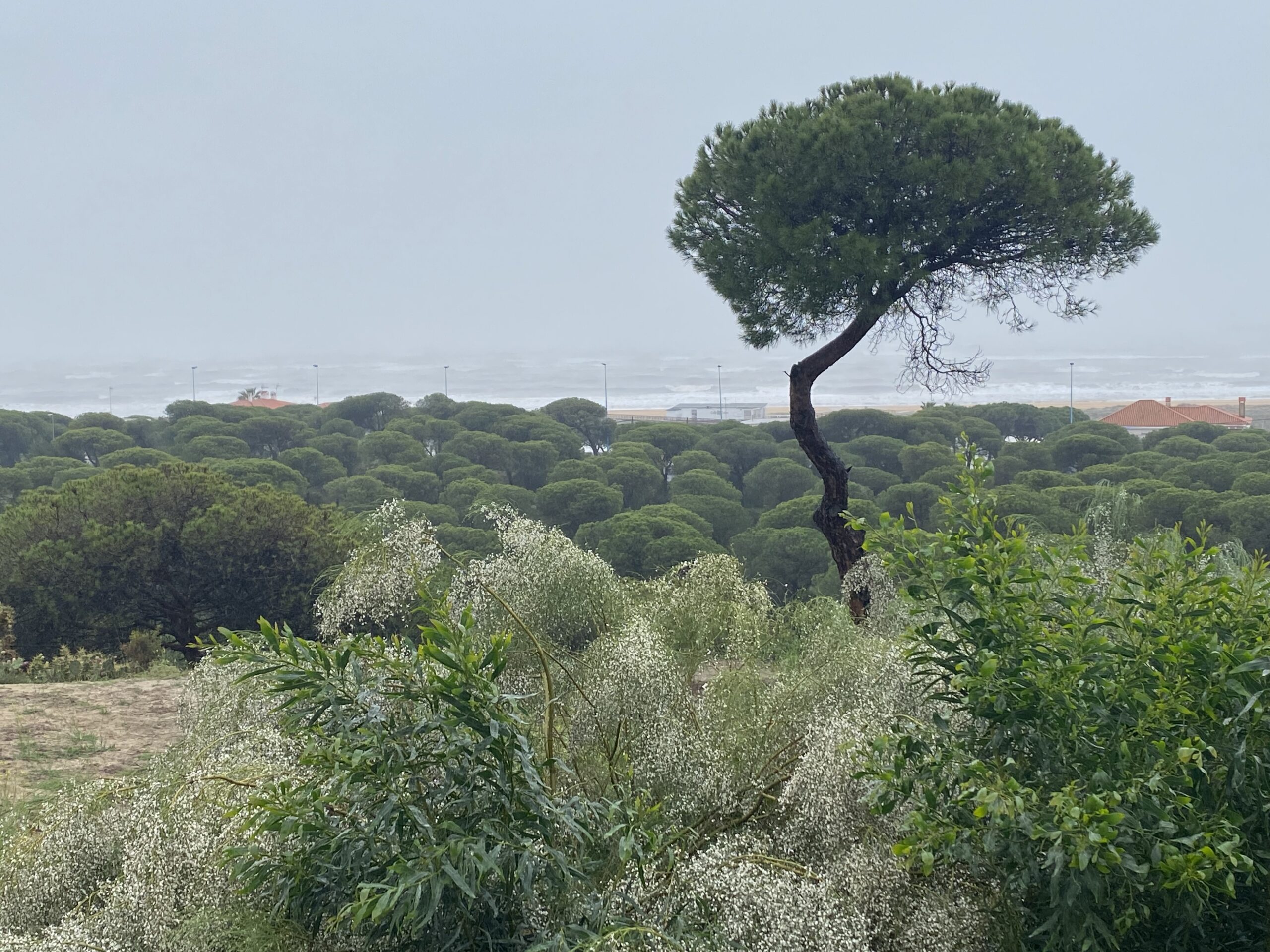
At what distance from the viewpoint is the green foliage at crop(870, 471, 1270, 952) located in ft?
6.34

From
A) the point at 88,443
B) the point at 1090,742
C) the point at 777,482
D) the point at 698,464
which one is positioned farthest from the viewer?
the point at 88,443

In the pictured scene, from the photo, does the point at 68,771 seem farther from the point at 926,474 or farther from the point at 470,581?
the point at 926,474

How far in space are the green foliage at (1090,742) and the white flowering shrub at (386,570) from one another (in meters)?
2.37

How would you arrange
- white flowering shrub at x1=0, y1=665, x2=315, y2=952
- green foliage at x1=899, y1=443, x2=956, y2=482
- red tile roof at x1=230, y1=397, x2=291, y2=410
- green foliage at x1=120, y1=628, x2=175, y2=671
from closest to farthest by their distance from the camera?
white flowering shrub at x1=0, y1=665, x2=315, y2=952, green foliage at x1=120, y1=628, x2=175, y2=671, green foliage at x1=899, y1=443, x2=956, y2=482, red tile roof at x1=230, y1=397, x2=291, y2=410

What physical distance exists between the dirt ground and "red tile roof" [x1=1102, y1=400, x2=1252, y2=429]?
1137 inches

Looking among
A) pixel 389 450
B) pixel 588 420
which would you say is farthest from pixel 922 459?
pixel 588 420

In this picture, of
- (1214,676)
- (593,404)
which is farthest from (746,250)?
(593,404)

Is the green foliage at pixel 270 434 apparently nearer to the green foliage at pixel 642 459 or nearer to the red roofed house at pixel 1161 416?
the green foliage at pixel 642 459

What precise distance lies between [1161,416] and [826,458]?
26.9 m

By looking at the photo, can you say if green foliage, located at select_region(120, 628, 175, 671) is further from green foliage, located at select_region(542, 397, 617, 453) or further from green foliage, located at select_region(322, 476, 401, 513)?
green foliage, located at select_region(542, 397, 617, 453)

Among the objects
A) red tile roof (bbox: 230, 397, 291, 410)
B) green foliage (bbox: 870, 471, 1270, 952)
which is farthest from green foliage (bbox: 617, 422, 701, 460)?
green foliage (bbox: 870, 471, 1270, 952)

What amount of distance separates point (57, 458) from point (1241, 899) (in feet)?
82.9

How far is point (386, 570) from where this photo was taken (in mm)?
4270

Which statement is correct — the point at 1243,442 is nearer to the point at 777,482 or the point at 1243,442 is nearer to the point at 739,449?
the point at 777,482
